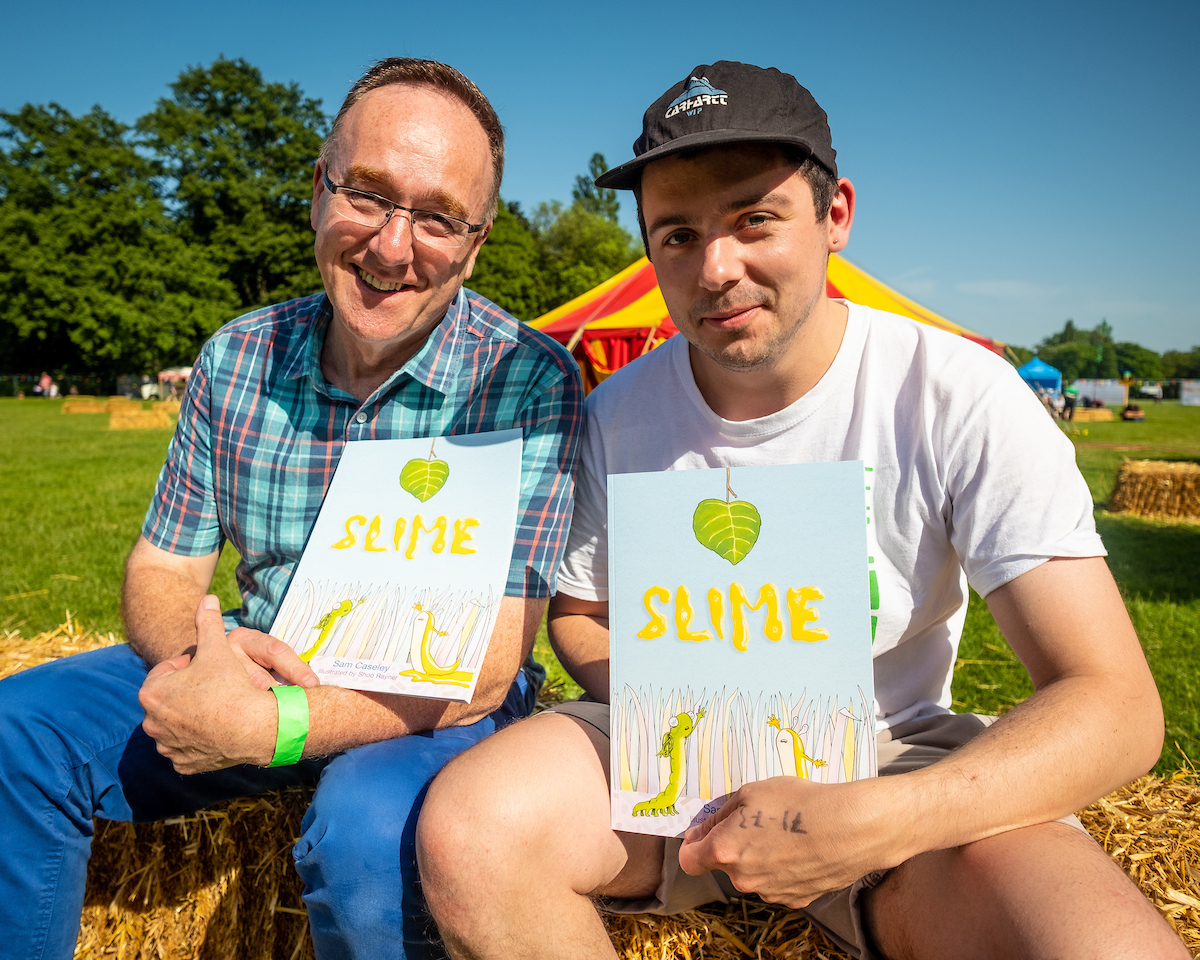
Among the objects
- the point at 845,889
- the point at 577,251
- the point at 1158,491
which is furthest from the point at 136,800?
the point at 577,251

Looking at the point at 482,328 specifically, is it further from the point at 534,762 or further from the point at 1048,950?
the point at 1048,950

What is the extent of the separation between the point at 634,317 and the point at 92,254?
40499 mm

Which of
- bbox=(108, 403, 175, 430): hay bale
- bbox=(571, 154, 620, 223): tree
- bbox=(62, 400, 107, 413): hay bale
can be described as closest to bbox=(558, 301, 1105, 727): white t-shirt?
bbox=(108, 403, 175, 430): hay bale

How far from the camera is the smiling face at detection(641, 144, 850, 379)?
147cm

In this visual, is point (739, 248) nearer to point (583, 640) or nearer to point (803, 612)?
point (803, 612)

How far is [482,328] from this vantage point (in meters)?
2.04

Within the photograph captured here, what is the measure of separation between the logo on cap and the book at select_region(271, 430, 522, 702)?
2.48ft

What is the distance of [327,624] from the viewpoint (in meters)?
1.59

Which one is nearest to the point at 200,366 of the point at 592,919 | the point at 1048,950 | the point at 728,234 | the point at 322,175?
the point at 322,175

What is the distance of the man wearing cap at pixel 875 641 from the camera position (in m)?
1.12

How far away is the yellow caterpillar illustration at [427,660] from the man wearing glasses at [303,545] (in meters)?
0.13

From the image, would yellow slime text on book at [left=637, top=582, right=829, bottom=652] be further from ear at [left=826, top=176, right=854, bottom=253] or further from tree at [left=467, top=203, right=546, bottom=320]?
tree at [left=467, top=203, right=546, bottom=320]

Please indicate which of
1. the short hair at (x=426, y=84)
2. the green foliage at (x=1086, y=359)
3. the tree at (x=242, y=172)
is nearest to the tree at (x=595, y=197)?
the tree at (x=242, y=172)

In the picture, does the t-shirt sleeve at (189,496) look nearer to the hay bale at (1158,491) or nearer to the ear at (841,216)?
the ear at (841,216)
